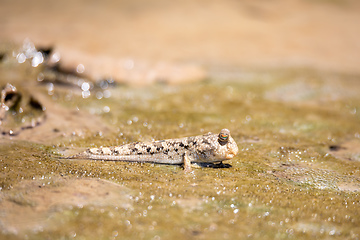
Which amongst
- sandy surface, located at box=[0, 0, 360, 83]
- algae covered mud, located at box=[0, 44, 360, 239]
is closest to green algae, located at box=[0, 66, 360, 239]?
algae covered mud, located at box=[0, 44, 360, 239]

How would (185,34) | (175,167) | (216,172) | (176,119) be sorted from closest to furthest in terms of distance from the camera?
(216,172) → (175,167) → (176,119) → (185,34)

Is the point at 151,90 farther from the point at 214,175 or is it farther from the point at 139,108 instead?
the point at 214,175

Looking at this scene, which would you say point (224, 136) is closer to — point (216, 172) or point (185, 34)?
point (216, 172)

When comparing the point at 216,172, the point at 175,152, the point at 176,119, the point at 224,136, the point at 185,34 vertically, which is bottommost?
the point at 216,172

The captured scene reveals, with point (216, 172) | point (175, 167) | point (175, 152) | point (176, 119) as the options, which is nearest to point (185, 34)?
point (176, 119)

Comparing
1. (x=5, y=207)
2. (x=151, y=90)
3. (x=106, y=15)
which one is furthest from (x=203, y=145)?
(x=106, y=15)

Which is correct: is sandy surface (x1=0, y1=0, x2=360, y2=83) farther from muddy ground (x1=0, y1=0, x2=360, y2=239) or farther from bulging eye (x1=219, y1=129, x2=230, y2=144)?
bulging eye (x1=219, y1=129, x2=230, y2=144)
